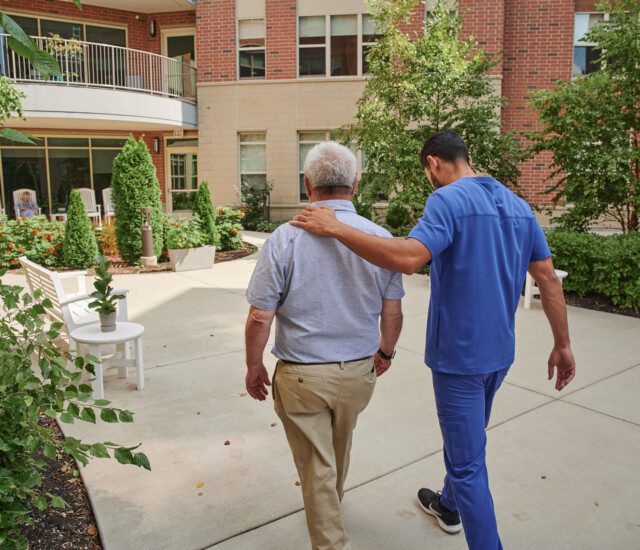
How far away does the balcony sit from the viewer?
15.7 metres

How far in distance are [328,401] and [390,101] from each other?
9911mm

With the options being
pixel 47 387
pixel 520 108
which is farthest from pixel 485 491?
pixel 520 108

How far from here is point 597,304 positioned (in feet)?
25.7

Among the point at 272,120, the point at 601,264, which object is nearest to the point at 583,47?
the point at 272,120

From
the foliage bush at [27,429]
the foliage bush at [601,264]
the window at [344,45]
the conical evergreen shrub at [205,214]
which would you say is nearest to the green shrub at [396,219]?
the window at [344,45]

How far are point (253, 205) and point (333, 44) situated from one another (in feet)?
17.6

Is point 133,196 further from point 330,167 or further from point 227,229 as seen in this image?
point 330,167

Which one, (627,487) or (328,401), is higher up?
(328,401)

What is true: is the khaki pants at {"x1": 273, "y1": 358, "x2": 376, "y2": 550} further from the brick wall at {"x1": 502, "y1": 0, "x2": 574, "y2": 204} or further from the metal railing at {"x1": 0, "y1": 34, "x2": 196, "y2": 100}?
the brick wall at {"x1": 502, "y1": 0, "x2": 574, "y2": 204}

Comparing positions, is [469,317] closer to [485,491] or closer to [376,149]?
[485,491]

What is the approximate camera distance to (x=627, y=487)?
3406 millimetres

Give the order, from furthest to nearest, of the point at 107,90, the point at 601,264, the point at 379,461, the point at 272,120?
the point at 272,120, the point at 107,90, the point at 601,264, the point at 379,461

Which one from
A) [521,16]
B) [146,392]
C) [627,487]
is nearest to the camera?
[627,487]

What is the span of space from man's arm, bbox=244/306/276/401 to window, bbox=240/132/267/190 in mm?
16651
